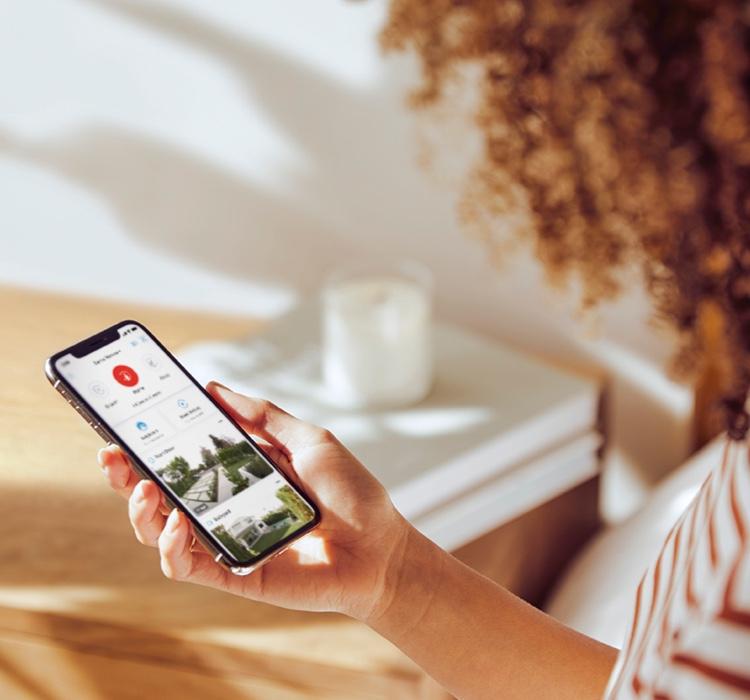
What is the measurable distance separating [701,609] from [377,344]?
48 centimetres

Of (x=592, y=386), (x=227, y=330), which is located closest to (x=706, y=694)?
(x=592, y=386)

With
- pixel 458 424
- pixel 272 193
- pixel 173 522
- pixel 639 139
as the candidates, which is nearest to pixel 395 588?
pixel 173 522

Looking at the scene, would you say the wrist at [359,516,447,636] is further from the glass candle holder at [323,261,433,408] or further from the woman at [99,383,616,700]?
the glass candle holder at [323,261,433,408]

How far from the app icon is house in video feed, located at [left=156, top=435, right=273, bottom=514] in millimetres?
37

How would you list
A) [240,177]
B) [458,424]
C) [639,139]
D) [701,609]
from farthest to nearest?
[240,177] < [458,424] < [639,139] < [701,609]

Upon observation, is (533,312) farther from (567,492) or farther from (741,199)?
(741,199)

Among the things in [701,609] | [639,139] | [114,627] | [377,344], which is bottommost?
[114,627]

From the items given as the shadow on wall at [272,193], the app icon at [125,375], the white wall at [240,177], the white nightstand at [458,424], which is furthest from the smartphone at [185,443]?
the shadow on wall at [272,193]

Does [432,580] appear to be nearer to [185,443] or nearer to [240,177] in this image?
[185,443]

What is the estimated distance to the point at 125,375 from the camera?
0.48m

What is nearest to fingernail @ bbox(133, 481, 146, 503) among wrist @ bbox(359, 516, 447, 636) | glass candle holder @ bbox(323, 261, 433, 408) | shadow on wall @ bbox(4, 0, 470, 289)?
wrist @ bbox(359, 516, 447, 636)

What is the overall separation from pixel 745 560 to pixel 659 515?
43 centimetres

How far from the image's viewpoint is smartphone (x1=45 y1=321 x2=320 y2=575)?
473mm

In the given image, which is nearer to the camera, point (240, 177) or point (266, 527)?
point (266, 527)
